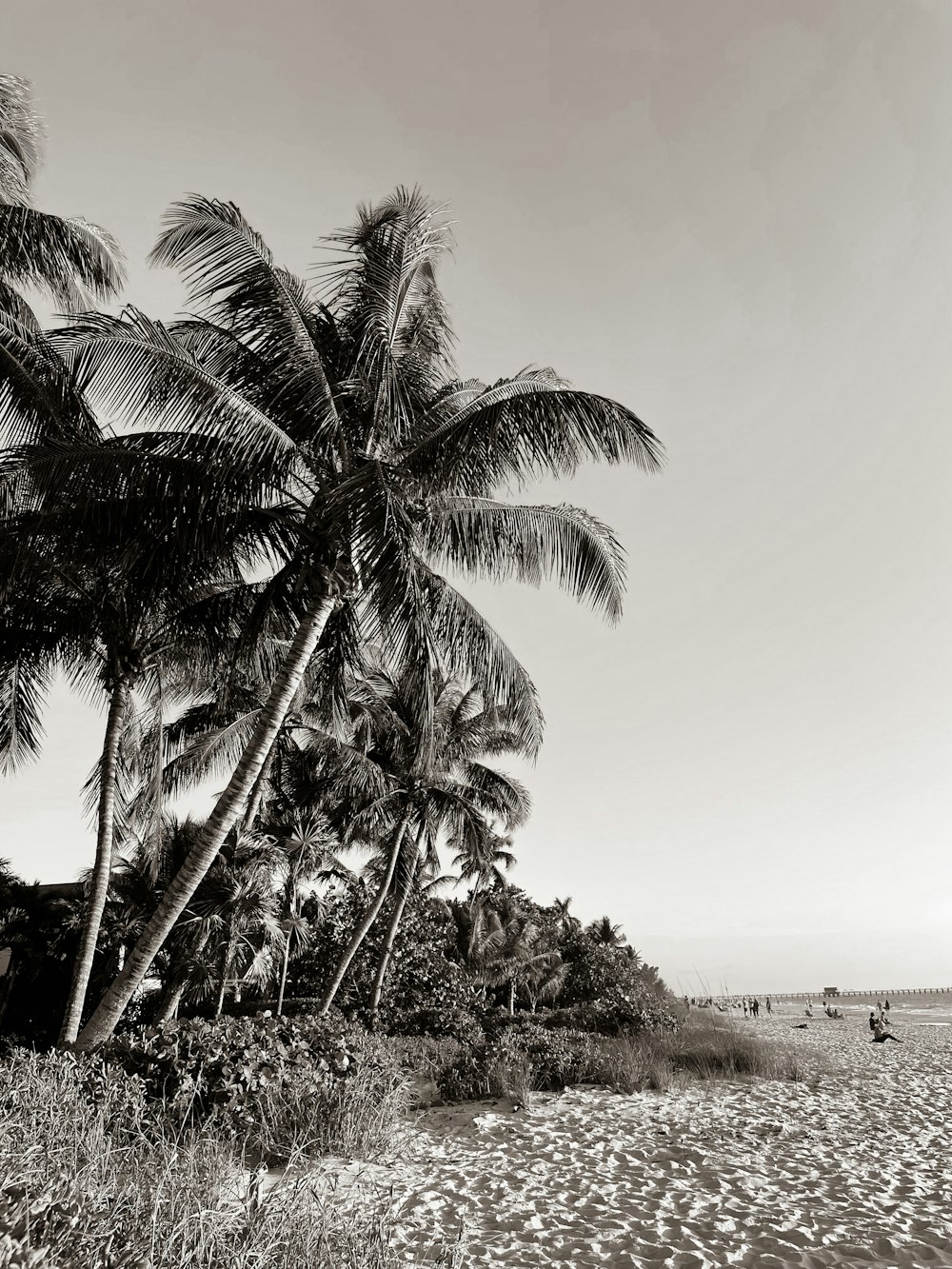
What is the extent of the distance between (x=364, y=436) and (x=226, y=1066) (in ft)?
22.8

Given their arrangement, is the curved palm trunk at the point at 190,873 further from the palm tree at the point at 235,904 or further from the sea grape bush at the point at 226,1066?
the palm tree at the point at 235,904

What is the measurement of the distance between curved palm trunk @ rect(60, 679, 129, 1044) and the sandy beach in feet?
15.4

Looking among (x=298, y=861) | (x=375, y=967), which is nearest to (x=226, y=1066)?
(x=298, y=861)

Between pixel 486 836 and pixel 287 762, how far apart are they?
581 centimetres

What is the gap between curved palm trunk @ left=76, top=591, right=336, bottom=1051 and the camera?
7.04 m

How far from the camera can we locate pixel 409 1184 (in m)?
6.02

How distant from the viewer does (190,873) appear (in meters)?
7.27

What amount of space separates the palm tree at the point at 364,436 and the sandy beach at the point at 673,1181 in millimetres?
3729

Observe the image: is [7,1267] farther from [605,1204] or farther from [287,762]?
[287,762]

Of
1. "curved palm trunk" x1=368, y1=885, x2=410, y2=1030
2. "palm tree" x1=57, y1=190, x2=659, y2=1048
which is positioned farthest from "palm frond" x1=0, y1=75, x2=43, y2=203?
"curved palm trunk" x1=368, y1=885, x2=410, y2=1030

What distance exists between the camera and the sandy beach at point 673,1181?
4.94m

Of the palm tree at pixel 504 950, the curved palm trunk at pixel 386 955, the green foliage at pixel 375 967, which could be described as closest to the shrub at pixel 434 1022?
the green foliage at pixel 375 967

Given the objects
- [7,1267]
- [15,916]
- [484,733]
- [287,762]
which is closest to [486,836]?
[484,733]

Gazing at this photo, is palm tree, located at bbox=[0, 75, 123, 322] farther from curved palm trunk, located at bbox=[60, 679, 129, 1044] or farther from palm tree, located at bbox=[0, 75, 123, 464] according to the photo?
curved palm trunk, located at bbox=[60, 679, 129, 1044]
